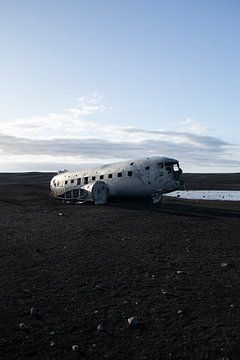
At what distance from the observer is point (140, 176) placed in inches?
1510

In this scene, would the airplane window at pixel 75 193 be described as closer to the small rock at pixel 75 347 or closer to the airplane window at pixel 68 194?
the airplane window at pixel 68 194

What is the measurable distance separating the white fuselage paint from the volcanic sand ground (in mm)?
14645

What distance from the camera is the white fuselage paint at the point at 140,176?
124 feet

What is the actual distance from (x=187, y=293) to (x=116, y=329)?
3.06 metres

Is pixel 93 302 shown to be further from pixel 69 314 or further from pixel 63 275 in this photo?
pixel 63 275

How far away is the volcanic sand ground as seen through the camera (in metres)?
9.47

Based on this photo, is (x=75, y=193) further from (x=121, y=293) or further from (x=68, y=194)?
(x=121, y=293)

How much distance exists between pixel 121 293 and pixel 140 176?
→ 25.9 meters

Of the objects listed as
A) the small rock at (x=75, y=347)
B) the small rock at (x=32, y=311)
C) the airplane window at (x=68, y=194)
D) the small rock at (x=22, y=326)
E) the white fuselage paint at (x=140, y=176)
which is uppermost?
the white fuselage paint at (x=140, y=176)

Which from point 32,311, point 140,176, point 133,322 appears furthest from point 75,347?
point 140,176

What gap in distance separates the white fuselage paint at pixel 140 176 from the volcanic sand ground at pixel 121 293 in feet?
48.0

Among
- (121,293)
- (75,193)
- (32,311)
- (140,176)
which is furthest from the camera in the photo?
(75,193)

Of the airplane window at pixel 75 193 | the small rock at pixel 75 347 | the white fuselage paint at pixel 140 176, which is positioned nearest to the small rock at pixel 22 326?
the small rock at pixel 75 347

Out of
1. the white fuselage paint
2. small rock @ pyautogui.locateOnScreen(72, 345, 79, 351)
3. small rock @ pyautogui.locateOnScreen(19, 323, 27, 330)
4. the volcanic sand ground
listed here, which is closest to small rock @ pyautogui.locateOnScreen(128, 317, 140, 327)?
the volcanic sand ground
